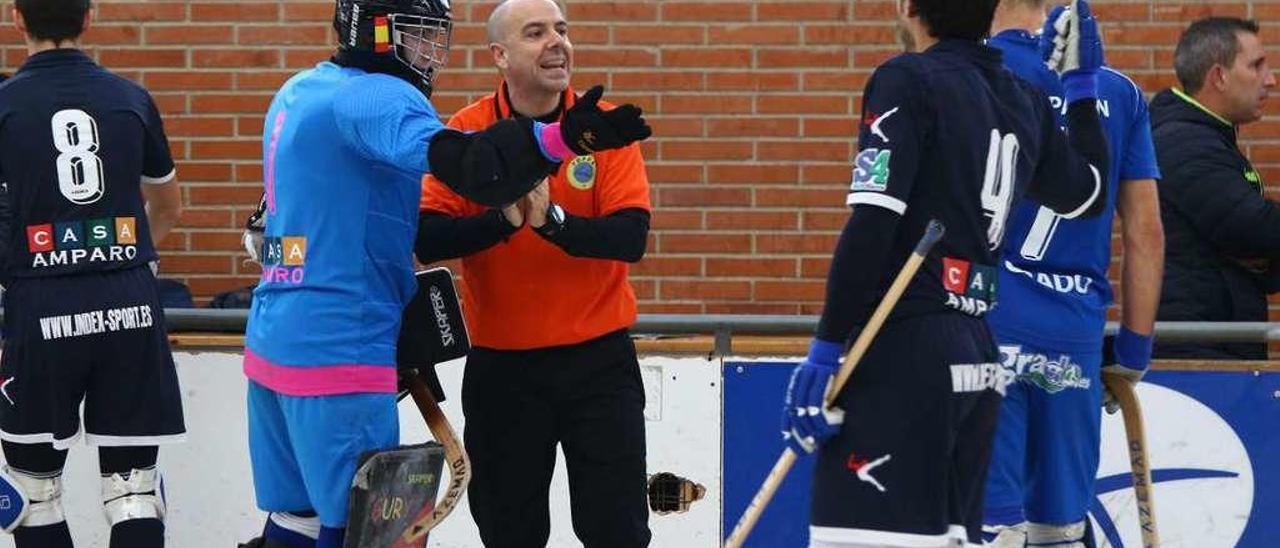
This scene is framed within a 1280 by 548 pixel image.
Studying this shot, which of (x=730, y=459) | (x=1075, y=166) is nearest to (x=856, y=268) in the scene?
(x=1075, y=166)

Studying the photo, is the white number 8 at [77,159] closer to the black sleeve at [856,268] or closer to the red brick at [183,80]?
the red brick at [183,80]

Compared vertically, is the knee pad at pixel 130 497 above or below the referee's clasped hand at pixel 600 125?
below

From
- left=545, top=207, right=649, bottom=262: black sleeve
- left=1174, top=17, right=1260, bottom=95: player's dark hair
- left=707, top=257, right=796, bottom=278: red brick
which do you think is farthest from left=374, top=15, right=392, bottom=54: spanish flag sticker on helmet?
left=1174, top=17, right=1260, bottom=95: player's dark hair

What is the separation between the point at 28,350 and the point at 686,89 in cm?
288

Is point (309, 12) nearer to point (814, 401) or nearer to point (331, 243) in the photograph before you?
point (331, 243)

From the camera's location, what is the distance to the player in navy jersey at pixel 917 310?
14.6ft

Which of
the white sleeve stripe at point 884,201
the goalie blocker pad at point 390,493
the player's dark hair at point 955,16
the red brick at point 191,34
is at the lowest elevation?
the goalie blocker pad at point 390,493

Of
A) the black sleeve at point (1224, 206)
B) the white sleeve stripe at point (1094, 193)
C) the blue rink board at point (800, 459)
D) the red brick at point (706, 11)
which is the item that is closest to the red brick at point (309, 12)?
the red brick at point (706, 11)

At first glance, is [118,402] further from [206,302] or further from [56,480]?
[206,302]

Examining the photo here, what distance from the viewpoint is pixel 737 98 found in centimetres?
808

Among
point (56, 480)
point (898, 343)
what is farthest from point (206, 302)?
point (898, 343)

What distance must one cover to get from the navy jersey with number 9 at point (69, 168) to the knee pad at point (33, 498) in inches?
25.1

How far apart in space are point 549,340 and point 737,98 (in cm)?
252

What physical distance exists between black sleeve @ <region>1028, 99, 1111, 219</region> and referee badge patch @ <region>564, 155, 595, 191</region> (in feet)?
4.57
